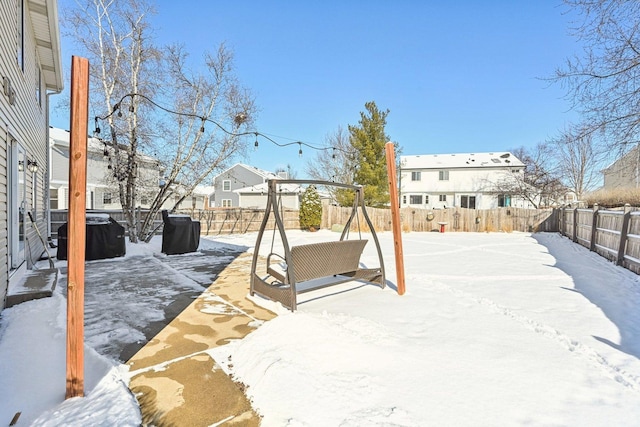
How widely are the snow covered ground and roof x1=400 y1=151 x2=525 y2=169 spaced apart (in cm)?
2410

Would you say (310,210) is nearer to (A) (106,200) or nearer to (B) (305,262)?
(A) (106,200)

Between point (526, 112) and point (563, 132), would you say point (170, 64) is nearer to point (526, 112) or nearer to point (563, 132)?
point (563, 132)

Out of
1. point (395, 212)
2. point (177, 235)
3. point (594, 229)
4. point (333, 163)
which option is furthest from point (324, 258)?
point (333, 163)

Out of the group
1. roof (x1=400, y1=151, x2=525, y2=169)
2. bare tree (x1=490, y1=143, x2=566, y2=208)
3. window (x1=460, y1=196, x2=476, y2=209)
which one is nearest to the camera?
bare tree (x1=490, y1=143, x2=566, y2=208)

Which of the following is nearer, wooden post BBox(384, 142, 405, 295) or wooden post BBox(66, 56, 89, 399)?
wooden post BBox(66, 56, 89, 399)

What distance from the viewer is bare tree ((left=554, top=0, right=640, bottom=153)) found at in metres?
5.56

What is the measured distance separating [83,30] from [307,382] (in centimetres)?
1114

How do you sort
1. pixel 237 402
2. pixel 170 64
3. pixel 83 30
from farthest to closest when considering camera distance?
pixel 170 64
pixel 83 30
pixel 237 402

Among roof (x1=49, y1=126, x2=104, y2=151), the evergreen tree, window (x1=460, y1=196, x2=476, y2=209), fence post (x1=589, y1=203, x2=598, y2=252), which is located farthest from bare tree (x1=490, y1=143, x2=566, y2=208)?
roof (x1=49, y1=126, x2=104, y2=151)

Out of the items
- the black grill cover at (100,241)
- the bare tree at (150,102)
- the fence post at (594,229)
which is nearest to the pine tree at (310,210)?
the bare tree at (150,102)

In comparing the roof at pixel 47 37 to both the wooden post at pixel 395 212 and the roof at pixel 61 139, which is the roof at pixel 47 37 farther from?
the wooden post at pixel 395 212

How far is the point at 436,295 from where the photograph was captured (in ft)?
15.3

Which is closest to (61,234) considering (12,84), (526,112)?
(12,84)

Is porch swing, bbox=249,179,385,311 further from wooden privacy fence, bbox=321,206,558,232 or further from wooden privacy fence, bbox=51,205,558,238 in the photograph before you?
wooden privacy fence, bbox=321,206,558,232
